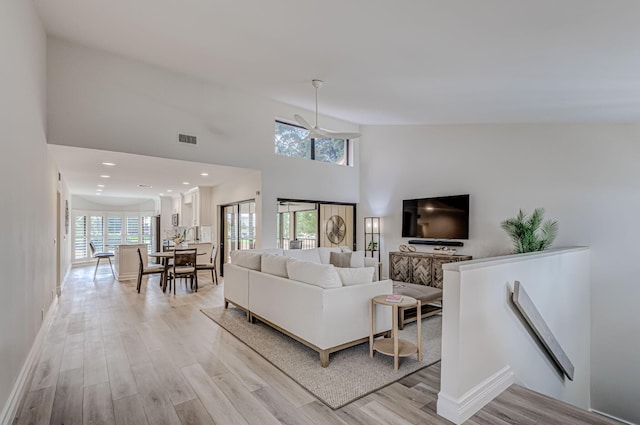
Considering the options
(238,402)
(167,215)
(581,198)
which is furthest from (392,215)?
(167,215)

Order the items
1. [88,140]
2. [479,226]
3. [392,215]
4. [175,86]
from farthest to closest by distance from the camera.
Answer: [392,215]
[479,226]
[175,86]
[88,140]

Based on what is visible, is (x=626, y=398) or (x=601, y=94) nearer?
(x=601, y=94)

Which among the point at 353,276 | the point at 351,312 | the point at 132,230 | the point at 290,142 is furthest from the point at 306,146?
the point at 132,230

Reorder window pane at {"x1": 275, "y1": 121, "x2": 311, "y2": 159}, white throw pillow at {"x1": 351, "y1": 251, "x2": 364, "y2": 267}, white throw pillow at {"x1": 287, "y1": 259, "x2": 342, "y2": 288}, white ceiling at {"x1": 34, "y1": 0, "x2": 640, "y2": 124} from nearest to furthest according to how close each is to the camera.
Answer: white ceiling at {"x1": 34, "y1": 0, "x2": 640, "y2": 124} → white throw pillow at {"x1": 287, "y1": 259, "x2": 342, "y2": 288} → white throw pillow at {"x1": 351, "y1": 251, "x2": 364, "y2": 267} → window pane at {"x1": 275, "y1": 121, "x2": 311, "y2": 159}

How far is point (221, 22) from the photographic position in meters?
3.51

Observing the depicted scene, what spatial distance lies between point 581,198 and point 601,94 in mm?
1996

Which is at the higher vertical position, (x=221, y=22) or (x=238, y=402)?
(x=221, y=22)

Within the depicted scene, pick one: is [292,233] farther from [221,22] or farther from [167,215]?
[167,215]

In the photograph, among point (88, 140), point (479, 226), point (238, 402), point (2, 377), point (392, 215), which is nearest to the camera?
point (2, 377)

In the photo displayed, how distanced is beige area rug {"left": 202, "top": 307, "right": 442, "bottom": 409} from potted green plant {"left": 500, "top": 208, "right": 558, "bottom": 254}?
1928 mm

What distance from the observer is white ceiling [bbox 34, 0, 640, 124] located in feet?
8.38

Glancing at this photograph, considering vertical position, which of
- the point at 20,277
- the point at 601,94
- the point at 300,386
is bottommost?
the point at 300,386

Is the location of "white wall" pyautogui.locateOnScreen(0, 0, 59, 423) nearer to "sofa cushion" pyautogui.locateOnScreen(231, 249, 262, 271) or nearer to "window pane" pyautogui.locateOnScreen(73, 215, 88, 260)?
"sofa cushion" pyautogui.locateOnScreen(231, 249, 262, 271)

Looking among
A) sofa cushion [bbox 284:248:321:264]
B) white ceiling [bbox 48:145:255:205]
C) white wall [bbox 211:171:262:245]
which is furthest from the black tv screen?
white ceiling [bbox 48:145:255:205]
